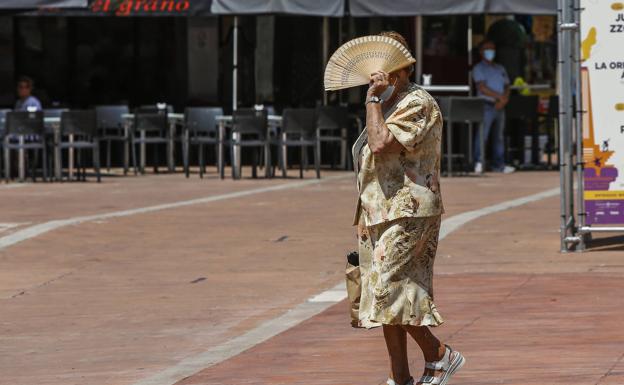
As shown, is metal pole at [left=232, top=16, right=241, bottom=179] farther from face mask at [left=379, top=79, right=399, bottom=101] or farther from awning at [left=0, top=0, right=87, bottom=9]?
face mask at [left=379, top=79, right=399, bottom=101]

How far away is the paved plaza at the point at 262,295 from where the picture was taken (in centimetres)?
901

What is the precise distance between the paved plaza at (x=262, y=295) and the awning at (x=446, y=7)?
4464mm

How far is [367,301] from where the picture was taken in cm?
763

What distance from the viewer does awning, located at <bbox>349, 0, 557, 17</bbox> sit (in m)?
24.5

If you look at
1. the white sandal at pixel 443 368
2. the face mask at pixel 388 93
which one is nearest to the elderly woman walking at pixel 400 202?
the face mask at pixel 388 93

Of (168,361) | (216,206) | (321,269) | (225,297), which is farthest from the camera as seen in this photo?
(216,206)

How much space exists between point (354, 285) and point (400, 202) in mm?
454

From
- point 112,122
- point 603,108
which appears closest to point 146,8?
point 112,122

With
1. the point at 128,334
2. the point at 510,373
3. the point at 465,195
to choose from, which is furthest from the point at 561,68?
the point at 465,195

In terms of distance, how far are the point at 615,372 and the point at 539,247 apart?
6.66 meters

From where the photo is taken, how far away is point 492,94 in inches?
1027

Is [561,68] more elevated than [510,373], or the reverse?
[561,68]

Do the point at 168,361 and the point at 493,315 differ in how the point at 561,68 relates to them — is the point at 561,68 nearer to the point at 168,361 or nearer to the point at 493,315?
the point at 493,315

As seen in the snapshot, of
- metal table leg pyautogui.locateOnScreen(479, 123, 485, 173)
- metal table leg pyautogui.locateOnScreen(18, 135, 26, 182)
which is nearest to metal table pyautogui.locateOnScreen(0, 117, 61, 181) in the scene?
metal table leg pyautogui.locateOnScreen(18, 135, 26, 182)
